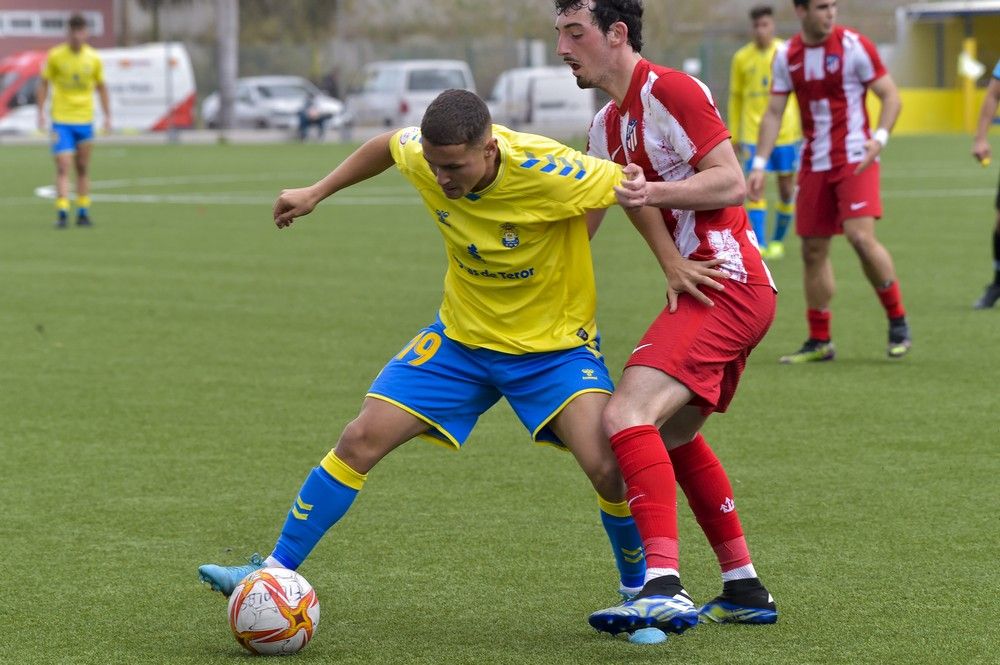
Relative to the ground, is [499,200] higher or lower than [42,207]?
higher

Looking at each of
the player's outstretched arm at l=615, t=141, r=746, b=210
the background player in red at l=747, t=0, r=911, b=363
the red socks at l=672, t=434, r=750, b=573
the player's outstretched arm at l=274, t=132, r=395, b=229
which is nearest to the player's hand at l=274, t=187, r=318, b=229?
the player's outstretched arm at l=274, t=132, r=395, b=229

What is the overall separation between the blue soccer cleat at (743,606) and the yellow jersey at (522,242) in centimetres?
88

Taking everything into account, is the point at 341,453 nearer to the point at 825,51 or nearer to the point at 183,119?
the point at 825,51

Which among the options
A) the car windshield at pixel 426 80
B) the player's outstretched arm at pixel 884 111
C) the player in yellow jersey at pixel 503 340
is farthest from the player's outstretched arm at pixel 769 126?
the car windshield at pixel 426 80

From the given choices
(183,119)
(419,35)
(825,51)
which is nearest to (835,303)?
(825,51)

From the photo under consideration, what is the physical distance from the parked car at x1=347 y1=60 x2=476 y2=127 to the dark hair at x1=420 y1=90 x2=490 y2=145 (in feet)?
125

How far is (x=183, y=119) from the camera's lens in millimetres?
46094

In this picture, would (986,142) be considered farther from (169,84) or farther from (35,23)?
(35,23)

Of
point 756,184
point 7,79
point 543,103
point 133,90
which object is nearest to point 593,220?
point 756,184

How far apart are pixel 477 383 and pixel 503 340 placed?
0.55 feet

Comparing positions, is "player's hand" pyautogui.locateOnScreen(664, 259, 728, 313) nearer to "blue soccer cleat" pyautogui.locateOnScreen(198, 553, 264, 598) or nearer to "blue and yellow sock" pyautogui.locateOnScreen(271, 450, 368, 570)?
"blue and yellow sock" pyautogui.locateOnScreen(271, 450, 368, 570)

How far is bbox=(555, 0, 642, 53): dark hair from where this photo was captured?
490cm

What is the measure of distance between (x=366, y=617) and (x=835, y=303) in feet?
26.1

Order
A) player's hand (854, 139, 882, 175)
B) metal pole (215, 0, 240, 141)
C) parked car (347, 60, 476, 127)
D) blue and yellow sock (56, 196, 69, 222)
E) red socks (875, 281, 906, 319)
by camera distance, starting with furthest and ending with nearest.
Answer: metal pole (215, 0, 240, 141) < parked car (347, 60, 476, 127) < blue and yellow sock (56, 196, 69, 222) < red socks (875, 281, 906, 319) < player's hand (854, 139, 882, 175)
